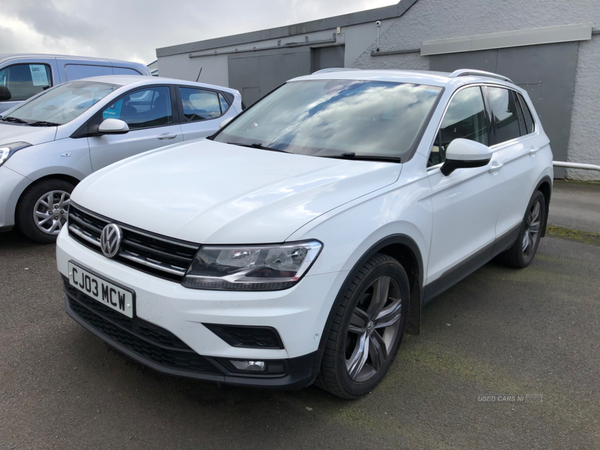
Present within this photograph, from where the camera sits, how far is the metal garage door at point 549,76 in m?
9.40

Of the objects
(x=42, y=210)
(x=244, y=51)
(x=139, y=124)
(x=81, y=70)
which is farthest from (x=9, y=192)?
(x=244, y=51)

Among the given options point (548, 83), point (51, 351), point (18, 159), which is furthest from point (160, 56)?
point (51, 351)

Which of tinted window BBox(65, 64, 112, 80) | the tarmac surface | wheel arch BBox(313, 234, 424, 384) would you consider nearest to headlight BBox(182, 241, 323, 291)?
wheel arch BBox(313, 234, 424, 384)

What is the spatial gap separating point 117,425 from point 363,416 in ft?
3.92

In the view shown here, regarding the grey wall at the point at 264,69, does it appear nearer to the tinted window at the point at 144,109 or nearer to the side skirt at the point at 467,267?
the tinted window at the point at 144,109

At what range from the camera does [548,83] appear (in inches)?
379

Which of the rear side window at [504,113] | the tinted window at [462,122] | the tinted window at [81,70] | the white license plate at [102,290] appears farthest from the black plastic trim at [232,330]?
the tinted window at [81,70]

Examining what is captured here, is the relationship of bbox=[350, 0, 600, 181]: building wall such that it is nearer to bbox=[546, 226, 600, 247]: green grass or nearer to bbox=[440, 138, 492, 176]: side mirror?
bbox=[546, 226, 600, 247]: green grass

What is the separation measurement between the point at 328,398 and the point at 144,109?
13.7 feet

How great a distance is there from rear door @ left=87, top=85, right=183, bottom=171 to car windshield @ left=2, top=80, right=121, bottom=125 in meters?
0.24

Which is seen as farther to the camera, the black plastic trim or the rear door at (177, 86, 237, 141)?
the rear door at (177, 86, 237, 141)

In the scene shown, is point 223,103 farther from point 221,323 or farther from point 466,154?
point 221,323

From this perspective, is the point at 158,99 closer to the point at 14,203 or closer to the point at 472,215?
the point at 14,203

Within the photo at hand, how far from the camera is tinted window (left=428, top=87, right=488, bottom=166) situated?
3062 millimetres
